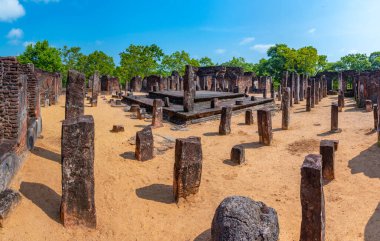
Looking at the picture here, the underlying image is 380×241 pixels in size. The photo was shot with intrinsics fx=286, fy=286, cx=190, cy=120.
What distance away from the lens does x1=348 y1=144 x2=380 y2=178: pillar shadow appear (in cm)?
799

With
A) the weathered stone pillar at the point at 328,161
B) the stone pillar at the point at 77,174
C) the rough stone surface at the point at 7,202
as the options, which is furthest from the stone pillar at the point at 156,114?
the rough stone surface at the point at 7,202

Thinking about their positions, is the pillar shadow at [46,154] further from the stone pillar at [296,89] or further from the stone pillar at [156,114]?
the stone pillar at [296,89]

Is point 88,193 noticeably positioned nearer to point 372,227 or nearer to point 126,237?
point 126,237

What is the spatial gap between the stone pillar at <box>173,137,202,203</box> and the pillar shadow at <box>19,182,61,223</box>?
2.48m

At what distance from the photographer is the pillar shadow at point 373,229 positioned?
17.2ft

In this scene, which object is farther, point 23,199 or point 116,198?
point 116,198

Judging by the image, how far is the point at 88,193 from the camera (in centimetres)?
530

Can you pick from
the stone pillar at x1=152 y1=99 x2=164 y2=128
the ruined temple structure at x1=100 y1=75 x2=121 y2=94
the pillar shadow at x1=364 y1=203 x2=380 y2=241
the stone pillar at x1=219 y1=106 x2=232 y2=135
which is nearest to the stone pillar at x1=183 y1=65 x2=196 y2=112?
the stone pillar at x1=152 y1=99 x2=164 y2=128

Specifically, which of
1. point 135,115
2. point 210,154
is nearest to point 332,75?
point 135,115

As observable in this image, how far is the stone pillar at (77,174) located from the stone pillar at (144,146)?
11.5 ft

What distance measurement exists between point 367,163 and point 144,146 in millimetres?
6762

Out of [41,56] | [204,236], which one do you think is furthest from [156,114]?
[41,56]

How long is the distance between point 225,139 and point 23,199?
7926mm

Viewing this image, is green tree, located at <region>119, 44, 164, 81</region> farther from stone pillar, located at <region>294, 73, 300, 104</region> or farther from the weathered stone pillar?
the weathered stone pillar
